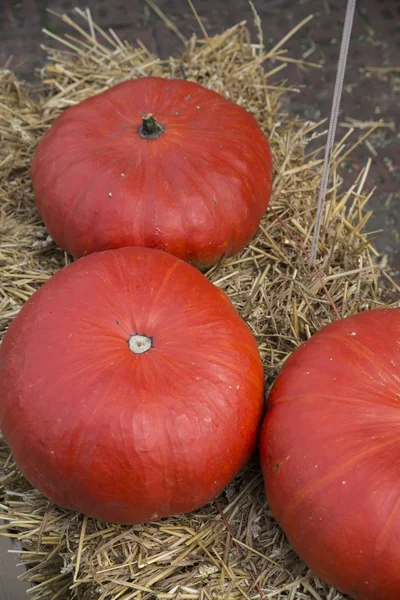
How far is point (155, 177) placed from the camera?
252 cm

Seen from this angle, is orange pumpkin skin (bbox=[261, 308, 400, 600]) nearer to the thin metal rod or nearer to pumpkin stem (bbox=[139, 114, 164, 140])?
the thin metal rod

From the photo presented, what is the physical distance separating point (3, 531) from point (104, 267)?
1013 millimetres

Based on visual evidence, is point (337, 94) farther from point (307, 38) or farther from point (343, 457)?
point (307, 38)

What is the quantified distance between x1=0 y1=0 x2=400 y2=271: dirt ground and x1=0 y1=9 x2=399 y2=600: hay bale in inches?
51.5

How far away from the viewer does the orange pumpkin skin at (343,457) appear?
6.02 feet

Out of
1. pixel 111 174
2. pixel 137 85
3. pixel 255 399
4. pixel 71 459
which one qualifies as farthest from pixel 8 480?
pixel 137 85

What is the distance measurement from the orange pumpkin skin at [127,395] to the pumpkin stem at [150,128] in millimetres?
653

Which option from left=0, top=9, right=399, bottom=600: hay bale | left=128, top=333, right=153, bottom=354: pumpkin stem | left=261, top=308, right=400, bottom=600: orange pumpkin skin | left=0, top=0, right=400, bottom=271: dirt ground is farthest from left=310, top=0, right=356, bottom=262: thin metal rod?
left=0, top=0, right=400, bottom=271: dirt ground

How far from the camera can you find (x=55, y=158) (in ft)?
8.75

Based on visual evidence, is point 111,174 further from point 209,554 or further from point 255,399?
point 209,554

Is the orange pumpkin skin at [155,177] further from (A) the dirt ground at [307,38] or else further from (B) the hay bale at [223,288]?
(A) the dirt ground at [307,38]

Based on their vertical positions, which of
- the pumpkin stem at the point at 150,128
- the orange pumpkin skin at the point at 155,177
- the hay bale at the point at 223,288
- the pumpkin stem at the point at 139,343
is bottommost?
the hay bale at the point at 223,288

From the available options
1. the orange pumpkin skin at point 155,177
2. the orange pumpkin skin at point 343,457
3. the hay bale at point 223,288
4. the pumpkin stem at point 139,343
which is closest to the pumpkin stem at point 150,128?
the orange pumpkin skin at point 155,177

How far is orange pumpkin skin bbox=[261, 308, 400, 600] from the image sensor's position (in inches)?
72.3
